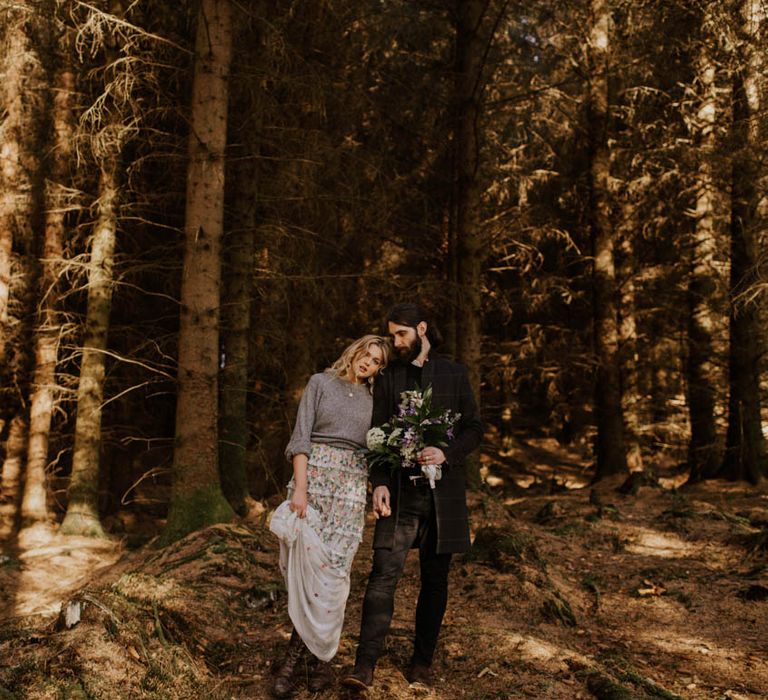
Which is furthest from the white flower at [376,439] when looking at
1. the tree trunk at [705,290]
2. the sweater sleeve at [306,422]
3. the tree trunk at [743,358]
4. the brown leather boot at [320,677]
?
the tree trunk at [705,290]

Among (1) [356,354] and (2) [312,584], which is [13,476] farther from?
(1) [356,354]

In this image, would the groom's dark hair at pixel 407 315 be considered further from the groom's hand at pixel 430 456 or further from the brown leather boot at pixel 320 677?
the brown leather boot at pixel 320 677

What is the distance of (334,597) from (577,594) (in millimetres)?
3470

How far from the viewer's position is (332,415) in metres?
4.37

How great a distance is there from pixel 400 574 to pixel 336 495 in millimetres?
620

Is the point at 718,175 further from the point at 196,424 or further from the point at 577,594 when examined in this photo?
the point at 196,424

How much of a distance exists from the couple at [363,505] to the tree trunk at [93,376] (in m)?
7.84

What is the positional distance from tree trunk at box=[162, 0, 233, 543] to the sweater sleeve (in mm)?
3890

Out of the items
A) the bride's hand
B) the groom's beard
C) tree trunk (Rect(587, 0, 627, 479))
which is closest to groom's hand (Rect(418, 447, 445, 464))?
the groom's beard

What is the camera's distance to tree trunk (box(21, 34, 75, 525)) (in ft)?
39.5

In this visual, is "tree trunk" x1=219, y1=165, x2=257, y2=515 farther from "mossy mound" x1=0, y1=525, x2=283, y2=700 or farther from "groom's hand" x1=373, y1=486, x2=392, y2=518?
"groom's hand" x1=373, y1=486, x2=392, y2=518

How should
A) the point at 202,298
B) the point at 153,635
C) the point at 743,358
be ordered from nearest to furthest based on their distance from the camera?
1. the point at 153,635
2. the point at 202,298
3. the point at 743,358

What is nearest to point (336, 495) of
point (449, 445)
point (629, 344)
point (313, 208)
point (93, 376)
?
point (449, 445)

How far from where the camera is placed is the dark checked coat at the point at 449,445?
13.9ft
